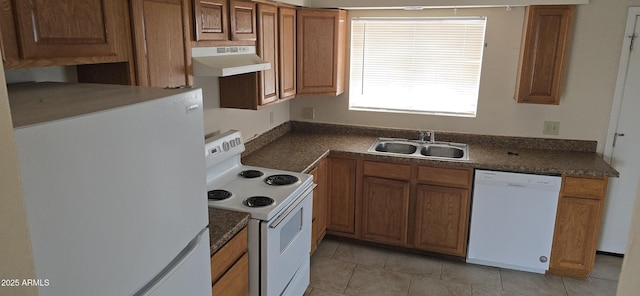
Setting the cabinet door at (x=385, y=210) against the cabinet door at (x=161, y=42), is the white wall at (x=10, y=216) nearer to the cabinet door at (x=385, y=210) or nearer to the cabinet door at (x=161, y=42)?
the cabinet door at (x=161, y=42)

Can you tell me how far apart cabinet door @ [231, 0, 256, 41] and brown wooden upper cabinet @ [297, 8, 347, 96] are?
2.50 feet

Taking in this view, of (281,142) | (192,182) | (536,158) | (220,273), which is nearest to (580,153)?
(536,158)

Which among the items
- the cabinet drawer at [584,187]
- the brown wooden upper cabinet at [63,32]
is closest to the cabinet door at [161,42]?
the brown wooden upper cabinet at [63,32]

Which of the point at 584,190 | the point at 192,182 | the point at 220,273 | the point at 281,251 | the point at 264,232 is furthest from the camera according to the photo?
the point at 584,190

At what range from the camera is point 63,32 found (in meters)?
1.35

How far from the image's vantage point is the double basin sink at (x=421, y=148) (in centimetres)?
365

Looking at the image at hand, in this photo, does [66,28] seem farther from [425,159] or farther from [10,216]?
[425,159]

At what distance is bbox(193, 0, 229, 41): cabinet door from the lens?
214cm

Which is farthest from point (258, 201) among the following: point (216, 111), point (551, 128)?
point (551, 128)

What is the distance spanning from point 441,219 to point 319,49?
1653 millimetres

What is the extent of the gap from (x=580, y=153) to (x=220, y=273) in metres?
2.96

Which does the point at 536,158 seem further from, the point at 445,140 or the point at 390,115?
the point at 390,115

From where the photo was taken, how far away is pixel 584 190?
3.06 metres

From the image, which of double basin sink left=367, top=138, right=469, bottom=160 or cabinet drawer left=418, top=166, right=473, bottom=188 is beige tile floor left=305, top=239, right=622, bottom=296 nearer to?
cabinet drawer left=418, top=166, right=473, bottom=188
